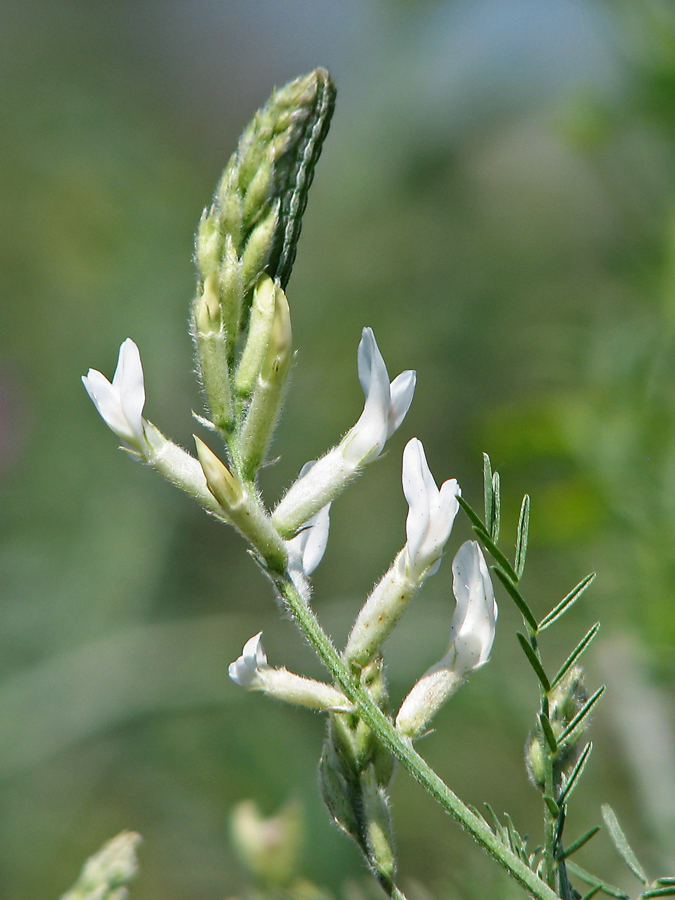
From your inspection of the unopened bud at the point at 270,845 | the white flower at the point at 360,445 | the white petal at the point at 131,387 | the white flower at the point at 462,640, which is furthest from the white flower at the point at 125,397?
the unopened bud at the point at 270,845

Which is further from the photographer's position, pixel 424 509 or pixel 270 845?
pixel 270 845

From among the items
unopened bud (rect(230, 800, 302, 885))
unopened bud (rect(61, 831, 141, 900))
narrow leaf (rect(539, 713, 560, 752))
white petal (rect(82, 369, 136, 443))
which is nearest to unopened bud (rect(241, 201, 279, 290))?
white petal (rect(82, 369, 136, 443))

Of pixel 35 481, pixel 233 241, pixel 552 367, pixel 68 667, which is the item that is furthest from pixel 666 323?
pixel 35 481

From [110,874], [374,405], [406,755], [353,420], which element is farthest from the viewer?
[353,420]

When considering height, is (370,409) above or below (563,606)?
above

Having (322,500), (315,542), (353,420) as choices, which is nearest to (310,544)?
(315,542)

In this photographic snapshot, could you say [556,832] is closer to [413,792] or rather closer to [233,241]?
[233,241]

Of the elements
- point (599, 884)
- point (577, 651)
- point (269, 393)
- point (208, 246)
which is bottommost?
point (599, 884)

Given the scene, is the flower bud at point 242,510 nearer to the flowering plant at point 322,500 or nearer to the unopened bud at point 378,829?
the flowering plant at point 322,500

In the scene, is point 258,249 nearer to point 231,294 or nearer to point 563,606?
point 231,294
